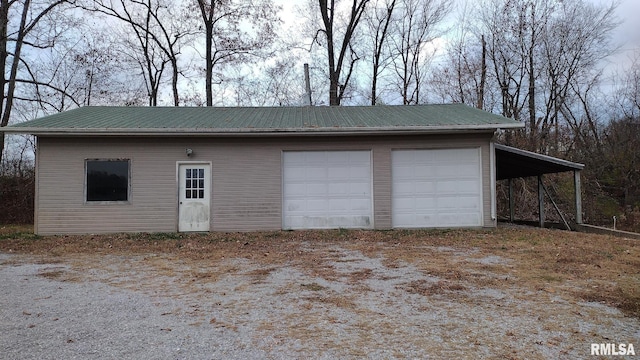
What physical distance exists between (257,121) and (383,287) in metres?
7.59

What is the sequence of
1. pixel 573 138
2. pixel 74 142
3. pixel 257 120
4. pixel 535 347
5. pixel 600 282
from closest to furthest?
pixel 535 347 → pixel 600 282 → pixel 74 142 → pixel 257 120 → pixel 573 138

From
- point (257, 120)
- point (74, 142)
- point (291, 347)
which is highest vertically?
point (257, 120)

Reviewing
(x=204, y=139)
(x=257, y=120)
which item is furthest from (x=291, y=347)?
(x=257, y=120)

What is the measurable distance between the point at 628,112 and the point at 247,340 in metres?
25.2

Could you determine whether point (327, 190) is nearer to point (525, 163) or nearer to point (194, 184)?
point (194, 184)

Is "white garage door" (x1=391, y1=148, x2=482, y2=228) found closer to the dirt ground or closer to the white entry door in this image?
the dirt ground

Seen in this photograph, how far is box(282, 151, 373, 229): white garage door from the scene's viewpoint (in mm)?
10914

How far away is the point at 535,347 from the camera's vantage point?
324 centimetres

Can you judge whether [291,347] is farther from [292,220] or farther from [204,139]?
[204,139]

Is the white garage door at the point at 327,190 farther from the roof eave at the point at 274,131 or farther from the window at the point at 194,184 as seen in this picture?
the window at the point at 194,184

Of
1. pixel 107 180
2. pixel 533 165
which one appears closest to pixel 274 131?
pixel 107 180

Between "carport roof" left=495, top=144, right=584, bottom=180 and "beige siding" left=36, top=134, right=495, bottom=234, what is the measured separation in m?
0.90

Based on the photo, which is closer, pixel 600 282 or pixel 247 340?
pixel 247 340

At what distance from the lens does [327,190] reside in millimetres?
10945
